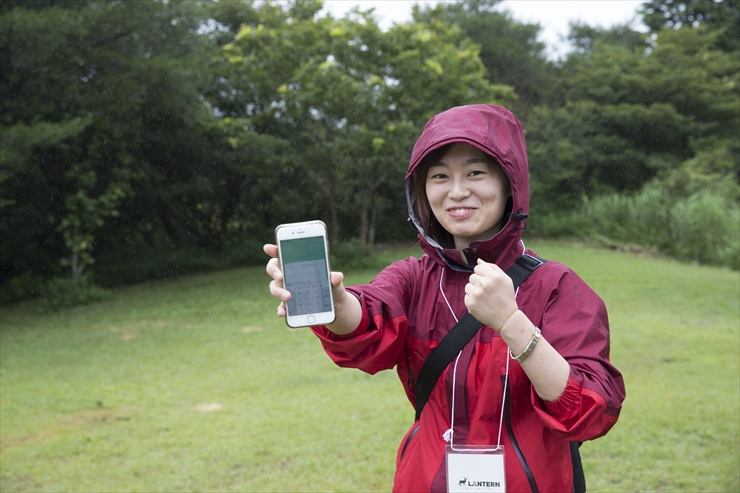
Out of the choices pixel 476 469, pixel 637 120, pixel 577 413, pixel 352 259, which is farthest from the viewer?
pixel 637 120

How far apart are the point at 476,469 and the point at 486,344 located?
0.26 m

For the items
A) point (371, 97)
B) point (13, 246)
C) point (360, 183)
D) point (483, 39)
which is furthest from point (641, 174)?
point (13, 246)

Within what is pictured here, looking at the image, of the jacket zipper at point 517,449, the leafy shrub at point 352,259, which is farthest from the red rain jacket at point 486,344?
the leafy shrub at point 352,259

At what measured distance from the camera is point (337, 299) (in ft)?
5.12

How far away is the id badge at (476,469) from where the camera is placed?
5.07ft

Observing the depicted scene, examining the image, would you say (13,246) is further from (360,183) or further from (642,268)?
(642,268)

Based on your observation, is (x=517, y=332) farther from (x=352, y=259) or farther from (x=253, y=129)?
(x=253, y=129)

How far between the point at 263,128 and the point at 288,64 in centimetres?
226

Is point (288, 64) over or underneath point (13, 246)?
over

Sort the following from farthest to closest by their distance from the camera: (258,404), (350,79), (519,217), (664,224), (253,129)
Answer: (664,224)
(253,129)
(350,79)
(258,404)
(519,217)

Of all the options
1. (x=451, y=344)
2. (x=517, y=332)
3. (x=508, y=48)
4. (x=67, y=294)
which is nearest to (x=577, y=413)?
(x=517, y=332)

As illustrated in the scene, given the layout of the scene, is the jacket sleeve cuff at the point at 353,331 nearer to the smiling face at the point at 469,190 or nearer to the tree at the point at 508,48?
the smiling face at the point at 469,190

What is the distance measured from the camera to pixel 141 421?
612cm

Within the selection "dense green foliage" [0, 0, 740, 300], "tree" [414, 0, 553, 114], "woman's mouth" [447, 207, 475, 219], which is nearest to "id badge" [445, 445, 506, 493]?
"woman's mouth" [447, 207, 475, 219]
